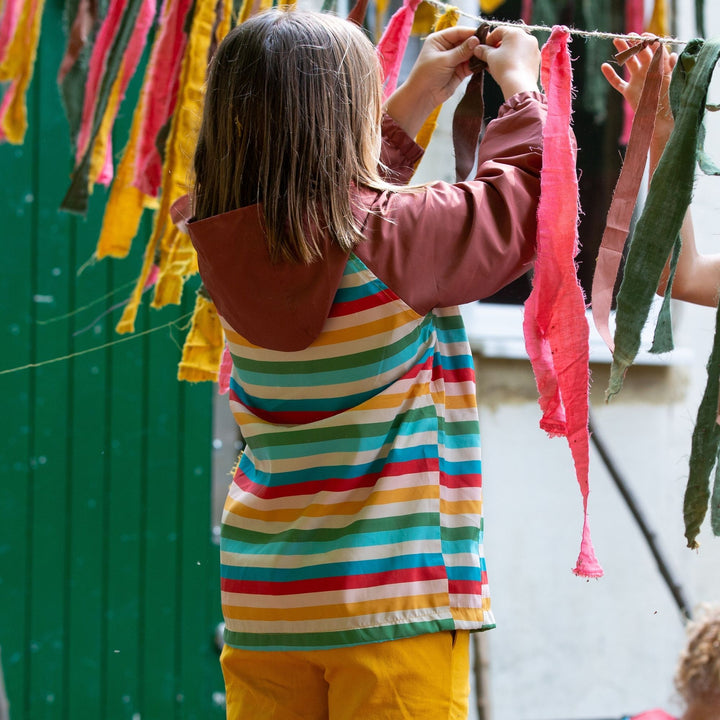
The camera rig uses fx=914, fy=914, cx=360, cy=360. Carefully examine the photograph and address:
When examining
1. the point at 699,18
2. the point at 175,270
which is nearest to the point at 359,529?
the point at 175,270

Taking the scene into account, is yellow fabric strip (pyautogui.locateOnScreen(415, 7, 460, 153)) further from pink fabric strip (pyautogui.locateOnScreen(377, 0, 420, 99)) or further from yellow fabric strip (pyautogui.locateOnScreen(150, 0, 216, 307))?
yellow fabric strip (pyautogui.locateOnScreen(150, 0, 216, 307))

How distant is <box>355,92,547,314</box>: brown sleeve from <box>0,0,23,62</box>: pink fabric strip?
1.03m

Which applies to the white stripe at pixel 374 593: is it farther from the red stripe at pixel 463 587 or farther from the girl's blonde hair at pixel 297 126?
the girl's blonde hair at pixel 297 126

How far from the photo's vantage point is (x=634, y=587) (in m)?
2.55

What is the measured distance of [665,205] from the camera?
0.93 m

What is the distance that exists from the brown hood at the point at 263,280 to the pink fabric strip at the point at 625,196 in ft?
1.01

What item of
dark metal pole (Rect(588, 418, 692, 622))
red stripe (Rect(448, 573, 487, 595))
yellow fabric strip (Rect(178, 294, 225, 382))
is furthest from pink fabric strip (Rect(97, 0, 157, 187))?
dark metal pole (Rect(588, 418, 692, 622))

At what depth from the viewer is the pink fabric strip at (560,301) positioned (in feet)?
3.22

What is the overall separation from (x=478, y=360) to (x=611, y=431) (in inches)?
17.2

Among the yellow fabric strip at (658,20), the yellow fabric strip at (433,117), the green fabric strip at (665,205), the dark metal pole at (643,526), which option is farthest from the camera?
the dark metal pole at (643,526)

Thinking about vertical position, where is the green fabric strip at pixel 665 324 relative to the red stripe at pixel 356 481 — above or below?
above

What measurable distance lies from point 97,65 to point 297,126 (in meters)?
0.83

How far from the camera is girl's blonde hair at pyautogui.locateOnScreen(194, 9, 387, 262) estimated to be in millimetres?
965

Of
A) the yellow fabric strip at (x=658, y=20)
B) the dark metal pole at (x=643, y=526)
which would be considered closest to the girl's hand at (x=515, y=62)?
the yellow fabric strip at (x=658, y=20)
